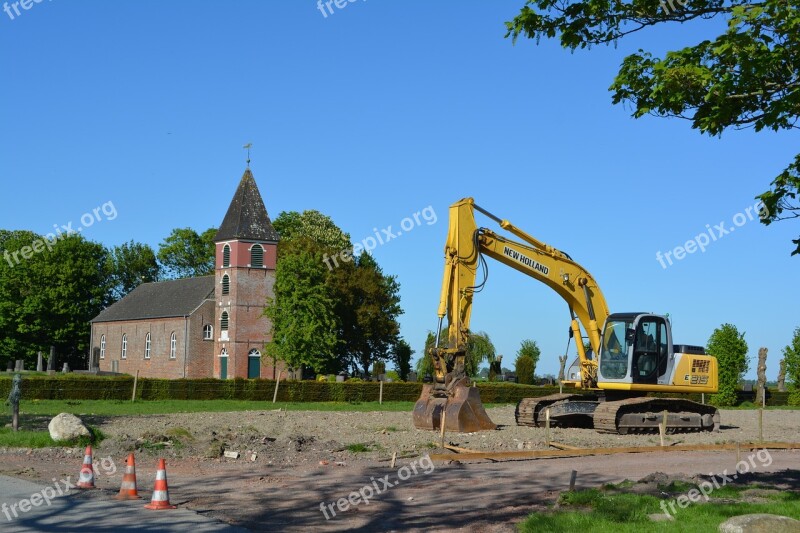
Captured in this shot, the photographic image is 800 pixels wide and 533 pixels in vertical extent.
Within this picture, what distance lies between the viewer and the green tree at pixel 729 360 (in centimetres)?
4900

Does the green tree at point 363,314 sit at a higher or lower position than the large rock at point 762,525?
higher

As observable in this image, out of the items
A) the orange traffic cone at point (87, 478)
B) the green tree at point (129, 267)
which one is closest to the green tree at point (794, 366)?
the orange traffic cone at point (87, 478)

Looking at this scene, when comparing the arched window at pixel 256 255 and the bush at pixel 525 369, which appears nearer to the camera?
the bush at pixel 525 369

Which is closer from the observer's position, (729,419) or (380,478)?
(380,478)

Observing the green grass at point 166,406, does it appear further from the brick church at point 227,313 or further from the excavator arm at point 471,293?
the brick church at point 227,313

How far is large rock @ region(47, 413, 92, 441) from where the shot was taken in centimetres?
1970

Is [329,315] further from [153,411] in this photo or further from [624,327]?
[624,327]

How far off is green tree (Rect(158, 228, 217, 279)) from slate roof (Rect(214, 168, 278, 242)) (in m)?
28.1

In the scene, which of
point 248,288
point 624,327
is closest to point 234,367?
point 248,288

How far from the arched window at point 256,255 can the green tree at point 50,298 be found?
63.8 ft

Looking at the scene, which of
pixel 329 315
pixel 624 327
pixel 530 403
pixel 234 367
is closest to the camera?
pixel 624 327

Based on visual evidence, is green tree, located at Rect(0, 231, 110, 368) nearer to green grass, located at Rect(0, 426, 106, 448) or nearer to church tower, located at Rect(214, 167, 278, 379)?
church tower, located at Rect(214, 167, 278, 379)

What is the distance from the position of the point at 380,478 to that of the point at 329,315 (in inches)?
1906

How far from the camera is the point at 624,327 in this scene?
2530 cm
